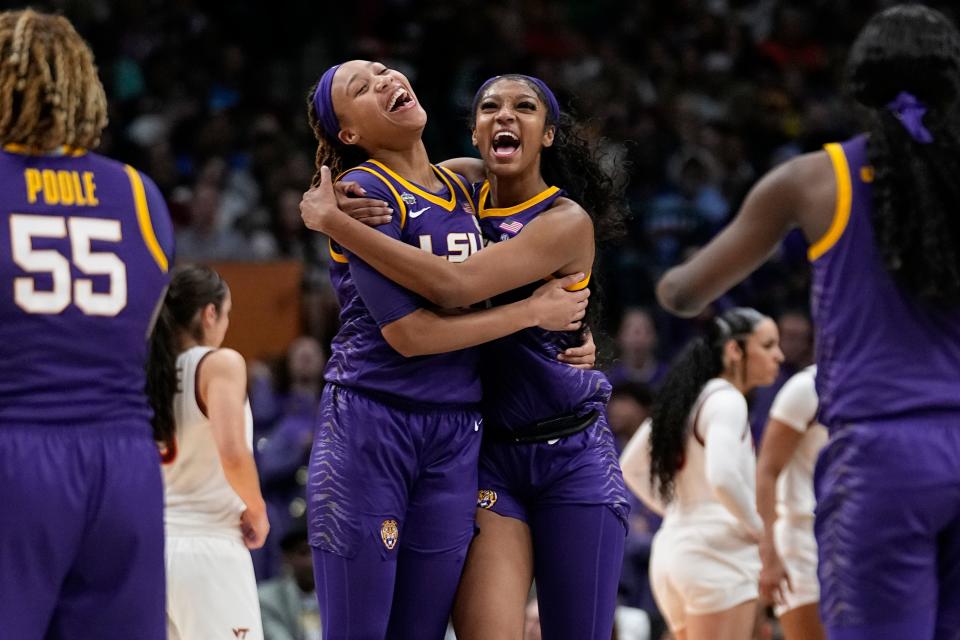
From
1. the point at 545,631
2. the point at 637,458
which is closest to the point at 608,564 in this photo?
the point at 545,631

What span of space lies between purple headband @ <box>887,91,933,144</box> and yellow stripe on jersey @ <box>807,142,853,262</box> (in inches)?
6.7

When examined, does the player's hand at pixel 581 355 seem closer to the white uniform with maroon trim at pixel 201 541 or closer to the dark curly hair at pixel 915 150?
the dark curly hair at pixel 915 150

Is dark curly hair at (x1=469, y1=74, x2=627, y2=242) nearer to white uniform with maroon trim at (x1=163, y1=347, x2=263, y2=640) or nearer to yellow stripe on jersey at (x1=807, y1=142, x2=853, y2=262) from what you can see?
yellow stripe on jersey at (x1=807, y1=142, x2=853, y2=262)

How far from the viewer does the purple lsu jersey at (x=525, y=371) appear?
14.8 feet

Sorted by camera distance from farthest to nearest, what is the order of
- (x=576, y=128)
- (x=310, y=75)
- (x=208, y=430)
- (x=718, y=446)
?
(x=310, y=75), (x=718, y=446), (x=208, y=430), (x=576, y=128)

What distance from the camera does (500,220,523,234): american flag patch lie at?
4.51 meters

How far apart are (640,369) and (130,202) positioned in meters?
7.15

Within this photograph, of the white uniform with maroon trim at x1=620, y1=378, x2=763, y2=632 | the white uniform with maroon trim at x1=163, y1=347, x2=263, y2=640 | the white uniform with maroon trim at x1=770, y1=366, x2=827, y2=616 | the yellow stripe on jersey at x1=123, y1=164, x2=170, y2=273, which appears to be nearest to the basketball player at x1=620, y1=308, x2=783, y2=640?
the white uniform with maroon trim at x1=620, y1=378, x2=763, y2=632

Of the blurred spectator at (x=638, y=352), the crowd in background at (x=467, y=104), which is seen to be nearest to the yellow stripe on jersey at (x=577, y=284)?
the crowd in background at (x=467, y=104)

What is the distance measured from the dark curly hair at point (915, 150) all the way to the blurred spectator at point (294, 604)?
5271 mm

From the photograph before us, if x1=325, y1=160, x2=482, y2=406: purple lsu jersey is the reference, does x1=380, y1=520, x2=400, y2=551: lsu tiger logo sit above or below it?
below

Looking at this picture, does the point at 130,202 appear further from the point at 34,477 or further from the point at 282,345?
the point at 282,345

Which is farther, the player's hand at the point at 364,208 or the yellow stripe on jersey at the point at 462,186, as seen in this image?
the yellow stripe on jersey at the point at 462,186

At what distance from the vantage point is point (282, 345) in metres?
10.5
